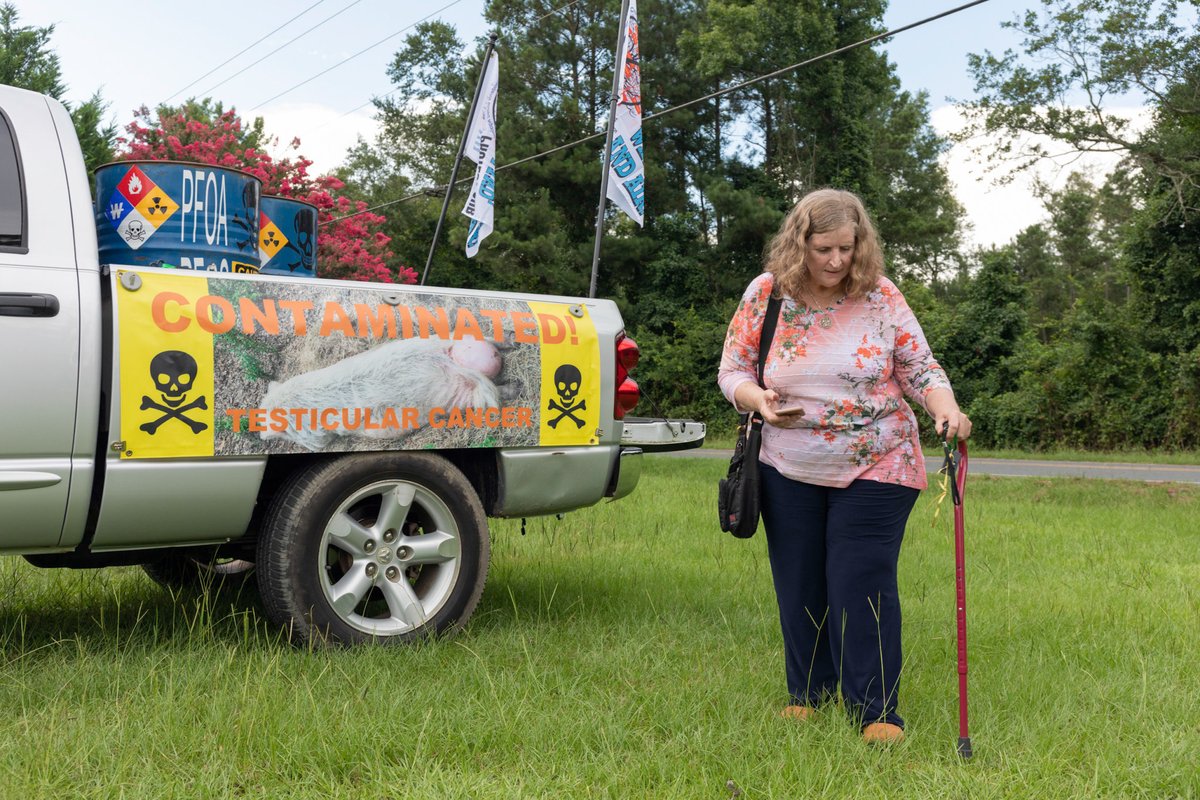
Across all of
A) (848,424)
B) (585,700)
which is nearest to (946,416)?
(848,424)

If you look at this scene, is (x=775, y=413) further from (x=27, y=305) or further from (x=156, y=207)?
(x=156, y=207)

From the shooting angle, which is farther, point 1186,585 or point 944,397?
point 1186,585

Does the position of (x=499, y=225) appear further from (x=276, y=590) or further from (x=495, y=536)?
(x=276, y=590)

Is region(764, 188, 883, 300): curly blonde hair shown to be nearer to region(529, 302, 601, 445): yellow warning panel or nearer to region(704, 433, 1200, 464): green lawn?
region(529, 302, 601, 445): yellow warning panel

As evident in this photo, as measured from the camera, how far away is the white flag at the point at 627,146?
11672mm

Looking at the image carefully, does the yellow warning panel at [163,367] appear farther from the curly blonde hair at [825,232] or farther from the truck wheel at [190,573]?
the curly blonde hair at [825,232]

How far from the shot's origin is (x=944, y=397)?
3213 mm

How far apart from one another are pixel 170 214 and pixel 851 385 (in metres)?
2.55

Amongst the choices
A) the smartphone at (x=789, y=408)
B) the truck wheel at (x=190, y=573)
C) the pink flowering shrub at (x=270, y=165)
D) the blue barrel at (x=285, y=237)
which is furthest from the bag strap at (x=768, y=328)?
the pink flowering shrub at (x=270, y=165)

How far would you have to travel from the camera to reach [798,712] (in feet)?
11.4

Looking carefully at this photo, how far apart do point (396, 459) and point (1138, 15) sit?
21.3 m

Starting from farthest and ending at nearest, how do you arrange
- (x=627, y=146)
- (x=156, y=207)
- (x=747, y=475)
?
(x=627, y=146)
(x=156, y=207)
(x=747, y=475)

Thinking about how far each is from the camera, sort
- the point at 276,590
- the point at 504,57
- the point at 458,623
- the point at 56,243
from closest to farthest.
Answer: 1. the point at 56,243
2. the point at 276,590
3. the point at 458,623
4. the point at 504,57

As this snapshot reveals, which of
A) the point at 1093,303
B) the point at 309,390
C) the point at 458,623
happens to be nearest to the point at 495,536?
the point at 458,623
